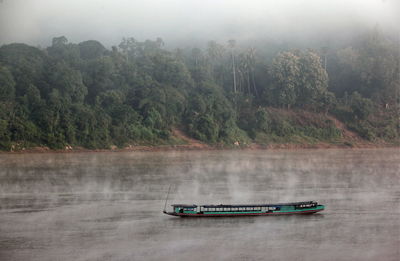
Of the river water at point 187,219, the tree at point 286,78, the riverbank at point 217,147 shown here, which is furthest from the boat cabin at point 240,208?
the tree at point 286,78

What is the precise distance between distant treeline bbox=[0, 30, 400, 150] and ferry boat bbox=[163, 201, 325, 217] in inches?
1241

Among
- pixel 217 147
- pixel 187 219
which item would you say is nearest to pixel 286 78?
pixel 217 147

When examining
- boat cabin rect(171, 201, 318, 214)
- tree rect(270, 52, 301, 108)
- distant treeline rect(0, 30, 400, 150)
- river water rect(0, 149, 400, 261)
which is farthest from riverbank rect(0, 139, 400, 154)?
boat cabin rect(171, 201, 318, 214)

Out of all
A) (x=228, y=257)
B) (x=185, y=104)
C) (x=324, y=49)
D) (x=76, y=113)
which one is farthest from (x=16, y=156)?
(x=324, y=49)

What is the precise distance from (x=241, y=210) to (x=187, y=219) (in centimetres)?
217

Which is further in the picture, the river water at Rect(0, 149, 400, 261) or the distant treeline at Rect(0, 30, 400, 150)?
the distant treeline at Rect(0, 30, 400, 150)

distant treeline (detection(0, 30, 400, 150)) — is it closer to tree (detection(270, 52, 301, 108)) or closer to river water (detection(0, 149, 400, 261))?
tree (detection(270, 52, 301, 108))

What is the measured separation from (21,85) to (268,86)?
29.8 meters

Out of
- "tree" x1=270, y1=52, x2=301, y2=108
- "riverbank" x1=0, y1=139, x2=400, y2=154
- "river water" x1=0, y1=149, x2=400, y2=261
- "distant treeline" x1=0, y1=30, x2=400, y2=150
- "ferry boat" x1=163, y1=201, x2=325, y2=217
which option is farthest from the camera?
"tree" x1=270, y1=52, x2=301, y2=108

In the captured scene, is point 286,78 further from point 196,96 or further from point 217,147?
point 217,147

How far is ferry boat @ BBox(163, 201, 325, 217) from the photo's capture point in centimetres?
2300

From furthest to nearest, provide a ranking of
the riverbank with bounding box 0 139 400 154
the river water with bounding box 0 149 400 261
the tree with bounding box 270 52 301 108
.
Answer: the tree with bounding box 270 52 301 108 → the riverbank with bounding box 0 139 400 154 → the river water with bounding box 0 149 400 261

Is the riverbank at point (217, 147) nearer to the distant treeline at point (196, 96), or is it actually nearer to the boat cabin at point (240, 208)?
the distant treeline at point (196, 96)

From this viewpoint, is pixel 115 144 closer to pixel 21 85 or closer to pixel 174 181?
pixel 21 85
